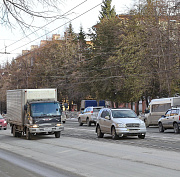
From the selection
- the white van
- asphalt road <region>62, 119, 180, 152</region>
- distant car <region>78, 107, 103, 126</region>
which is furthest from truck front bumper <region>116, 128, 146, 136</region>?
distant car <region>78, 107, 103, 126</region>

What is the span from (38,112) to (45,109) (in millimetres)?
469

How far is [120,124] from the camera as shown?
22.7 m

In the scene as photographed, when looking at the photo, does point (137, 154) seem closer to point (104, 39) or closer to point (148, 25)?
point (148, 25)

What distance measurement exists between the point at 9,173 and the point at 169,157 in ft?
17.3

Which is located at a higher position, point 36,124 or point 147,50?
point 147,50

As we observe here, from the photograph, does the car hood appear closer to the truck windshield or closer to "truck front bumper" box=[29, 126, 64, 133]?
"truck front bumper" box=[29, 126, 64, 133]

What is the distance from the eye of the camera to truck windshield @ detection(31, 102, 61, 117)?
25045 millimetres

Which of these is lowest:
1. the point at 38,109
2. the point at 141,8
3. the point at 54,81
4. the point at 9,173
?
the point at 9,173

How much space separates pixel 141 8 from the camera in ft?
170

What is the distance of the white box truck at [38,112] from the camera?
81.4 feet

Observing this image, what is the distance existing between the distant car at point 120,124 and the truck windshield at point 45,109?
8.66 ft

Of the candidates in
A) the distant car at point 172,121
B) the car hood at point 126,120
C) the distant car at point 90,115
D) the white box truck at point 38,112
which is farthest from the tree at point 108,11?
the car hood at point 126,120

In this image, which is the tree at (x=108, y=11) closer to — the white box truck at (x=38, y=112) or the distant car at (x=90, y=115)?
the distant car at (x=90, y=115)

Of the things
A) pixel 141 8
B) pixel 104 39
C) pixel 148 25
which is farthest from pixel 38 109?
pixel 104 39
